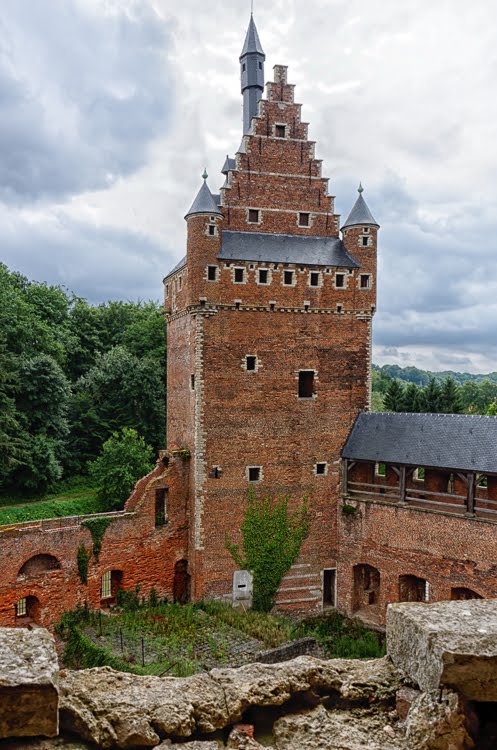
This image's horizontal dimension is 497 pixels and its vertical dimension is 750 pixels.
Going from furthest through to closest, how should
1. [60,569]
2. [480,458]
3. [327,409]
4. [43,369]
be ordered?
[43,369] < [327,409] < [60,569] < [480,458]

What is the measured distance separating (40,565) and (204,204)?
14.7 metres

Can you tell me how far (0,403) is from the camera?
32.9 m

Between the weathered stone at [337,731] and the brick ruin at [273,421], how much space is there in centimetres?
1633

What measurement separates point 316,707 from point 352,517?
18.4 m

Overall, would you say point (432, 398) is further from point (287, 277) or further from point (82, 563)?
A: point (82, 563)

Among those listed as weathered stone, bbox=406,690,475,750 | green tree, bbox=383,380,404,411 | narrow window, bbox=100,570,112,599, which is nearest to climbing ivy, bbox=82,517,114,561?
narrow window, bbox=100,570,112,599

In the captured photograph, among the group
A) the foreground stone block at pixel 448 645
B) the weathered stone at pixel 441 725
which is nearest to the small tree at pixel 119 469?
the foreground stone block at pixel 448 645

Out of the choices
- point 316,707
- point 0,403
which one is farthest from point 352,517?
point 0,403

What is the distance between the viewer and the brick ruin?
20953mm

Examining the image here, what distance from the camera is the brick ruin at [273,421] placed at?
21.0 m

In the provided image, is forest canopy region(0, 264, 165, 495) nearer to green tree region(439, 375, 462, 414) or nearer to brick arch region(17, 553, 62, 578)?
brick arch region(17, 553, 62, 578)

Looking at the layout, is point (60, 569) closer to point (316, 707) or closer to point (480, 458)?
point (480, 458)

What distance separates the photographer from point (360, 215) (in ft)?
79.0

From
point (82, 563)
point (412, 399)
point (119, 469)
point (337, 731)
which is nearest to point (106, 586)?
Answer: point (82, 563)
